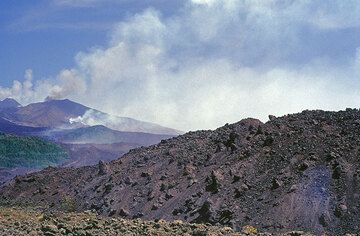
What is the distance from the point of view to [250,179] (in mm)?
38000

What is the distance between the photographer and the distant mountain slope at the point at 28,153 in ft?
390

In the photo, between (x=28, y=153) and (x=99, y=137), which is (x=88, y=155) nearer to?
(x=28, y=153)

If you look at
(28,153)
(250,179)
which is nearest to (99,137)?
(28,153)

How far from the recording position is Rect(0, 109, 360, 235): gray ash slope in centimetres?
3331

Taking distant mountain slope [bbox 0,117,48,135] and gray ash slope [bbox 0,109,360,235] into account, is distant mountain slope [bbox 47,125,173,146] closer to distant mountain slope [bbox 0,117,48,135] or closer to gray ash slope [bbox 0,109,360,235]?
distant mountain slope [bbox 0,117,48,135]

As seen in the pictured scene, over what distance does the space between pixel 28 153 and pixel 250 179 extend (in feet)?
306

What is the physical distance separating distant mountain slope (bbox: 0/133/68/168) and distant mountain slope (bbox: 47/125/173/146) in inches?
1783

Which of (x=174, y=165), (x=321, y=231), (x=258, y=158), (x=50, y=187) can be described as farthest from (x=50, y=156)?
(x=321, y=231)

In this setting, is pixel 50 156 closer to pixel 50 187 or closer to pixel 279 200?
pixel 50 187

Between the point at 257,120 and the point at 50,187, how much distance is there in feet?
69.6

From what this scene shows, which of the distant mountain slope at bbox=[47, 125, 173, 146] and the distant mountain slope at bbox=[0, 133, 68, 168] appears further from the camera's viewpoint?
the distant mountain slope at bbox=[47, 125, 173, 146]

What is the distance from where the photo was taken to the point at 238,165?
131ft

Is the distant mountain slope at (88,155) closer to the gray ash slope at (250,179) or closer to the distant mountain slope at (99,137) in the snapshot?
the distant mountain slope at (99,137)

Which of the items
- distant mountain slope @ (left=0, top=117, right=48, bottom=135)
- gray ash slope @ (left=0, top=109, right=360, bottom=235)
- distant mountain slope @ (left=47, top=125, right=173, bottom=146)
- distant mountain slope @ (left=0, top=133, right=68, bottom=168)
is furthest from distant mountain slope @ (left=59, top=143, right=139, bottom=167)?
gray ash slope @ (left=0, top=109, right=360, bottom=235)
